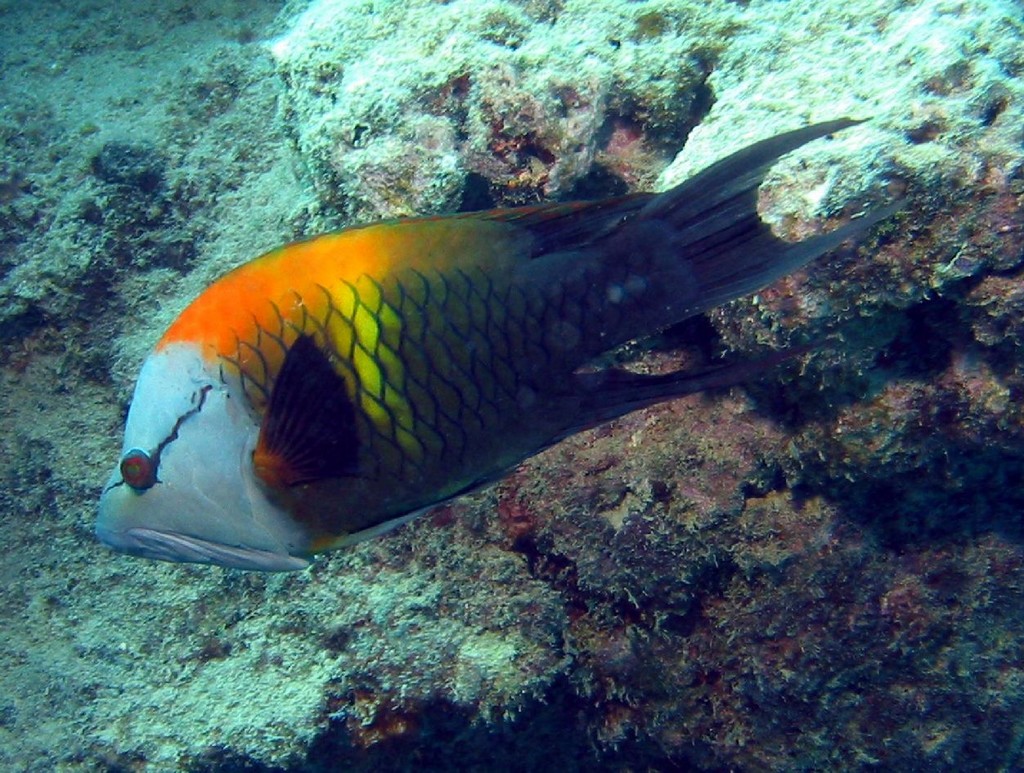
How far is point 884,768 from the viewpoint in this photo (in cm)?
331

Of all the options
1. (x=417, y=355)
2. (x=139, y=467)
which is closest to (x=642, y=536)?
(x=417, y=355)

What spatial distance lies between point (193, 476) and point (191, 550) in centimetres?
19

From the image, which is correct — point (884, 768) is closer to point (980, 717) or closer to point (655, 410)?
point (980, 717)

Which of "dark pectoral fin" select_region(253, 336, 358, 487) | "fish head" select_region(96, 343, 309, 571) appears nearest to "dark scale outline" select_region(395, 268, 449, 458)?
"dark pectoral fin" select_region(253, 336, 358, 487)

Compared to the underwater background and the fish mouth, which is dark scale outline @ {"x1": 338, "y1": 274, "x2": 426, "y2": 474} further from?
the underwater background

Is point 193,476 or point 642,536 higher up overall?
point 193,476

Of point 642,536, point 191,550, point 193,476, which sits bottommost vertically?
point 642,536

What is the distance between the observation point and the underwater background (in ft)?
8.85

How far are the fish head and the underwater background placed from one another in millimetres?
1663

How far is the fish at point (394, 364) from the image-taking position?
1.48 metres

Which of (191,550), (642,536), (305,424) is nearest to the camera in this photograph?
(305,424)

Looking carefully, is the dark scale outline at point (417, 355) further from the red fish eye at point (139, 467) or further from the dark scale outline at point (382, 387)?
the red fish eye at point (139, 467)

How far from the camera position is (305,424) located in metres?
1.45

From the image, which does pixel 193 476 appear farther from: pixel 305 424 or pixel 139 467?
pixel 305 424
